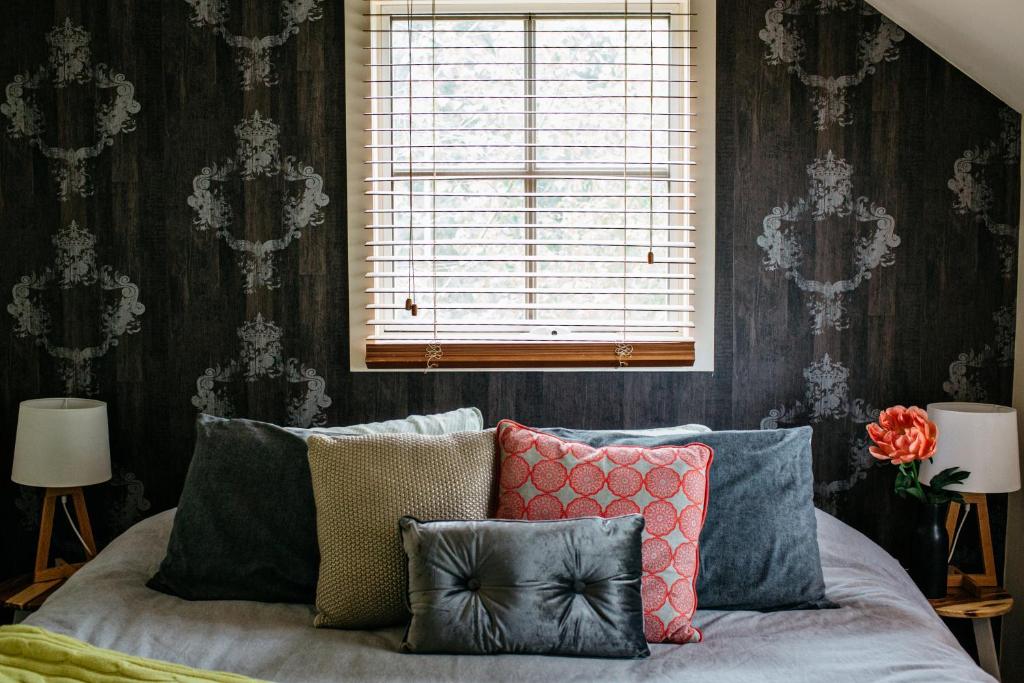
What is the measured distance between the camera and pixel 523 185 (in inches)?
108

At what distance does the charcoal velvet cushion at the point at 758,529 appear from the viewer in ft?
6.54

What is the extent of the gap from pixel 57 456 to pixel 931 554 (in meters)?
2.47

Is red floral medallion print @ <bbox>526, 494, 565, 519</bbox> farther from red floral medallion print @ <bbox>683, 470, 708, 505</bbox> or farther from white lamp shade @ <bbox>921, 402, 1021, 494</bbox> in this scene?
white lamp shade @ <bbox>921, 402, 1021, 494</bbox>

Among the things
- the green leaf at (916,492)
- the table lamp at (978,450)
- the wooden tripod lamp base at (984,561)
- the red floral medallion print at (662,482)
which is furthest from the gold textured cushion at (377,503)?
the wooden tripod lamp base at (984,561)

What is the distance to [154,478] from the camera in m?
2.78

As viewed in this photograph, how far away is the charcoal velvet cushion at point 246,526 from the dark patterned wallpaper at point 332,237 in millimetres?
650

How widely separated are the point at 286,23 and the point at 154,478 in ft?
4.94

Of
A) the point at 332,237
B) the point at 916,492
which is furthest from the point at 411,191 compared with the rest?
the point at 916,492

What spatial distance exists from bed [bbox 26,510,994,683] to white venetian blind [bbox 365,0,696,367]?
98 cm

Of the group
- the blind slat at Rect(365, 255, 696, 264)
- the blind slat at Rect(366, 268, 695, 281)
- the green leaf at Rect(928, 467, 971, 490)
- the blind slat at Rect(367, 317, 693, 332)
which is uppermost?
the blind slat at Rect(365, 255, 696, 264)

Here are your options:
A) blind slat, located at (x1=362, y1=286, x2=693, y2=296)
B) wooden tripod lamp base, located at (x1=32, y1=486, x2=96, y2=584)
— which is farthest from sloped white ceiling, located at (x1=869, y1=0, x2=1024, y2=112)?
wooden tripod lamp base, located at (x1=32, y1=486, x2=96, y2=584)

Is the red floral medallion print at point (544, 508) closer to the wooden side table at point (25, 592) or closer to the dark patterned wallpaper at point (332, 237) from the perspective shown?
the dark patterned wallpaper at point (332, 237)

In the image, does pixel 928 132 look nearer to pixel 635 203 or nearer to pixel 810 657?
pixel 635 203

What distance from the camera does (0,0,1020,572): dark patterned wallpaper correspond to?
266 centimetres
